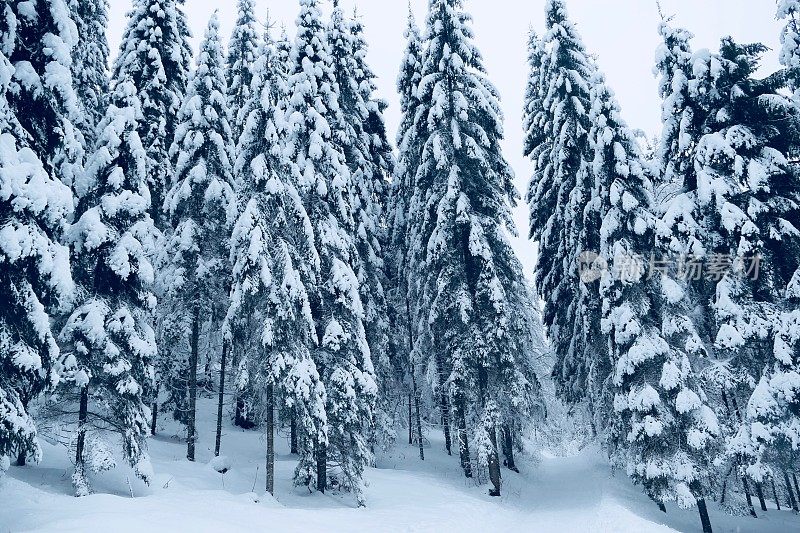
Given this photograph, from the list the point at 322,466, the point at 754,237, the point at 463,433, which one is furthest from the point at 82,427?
the point at 754,237

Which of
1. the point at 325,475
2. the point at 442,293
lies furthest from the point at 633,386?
the point at 325,475

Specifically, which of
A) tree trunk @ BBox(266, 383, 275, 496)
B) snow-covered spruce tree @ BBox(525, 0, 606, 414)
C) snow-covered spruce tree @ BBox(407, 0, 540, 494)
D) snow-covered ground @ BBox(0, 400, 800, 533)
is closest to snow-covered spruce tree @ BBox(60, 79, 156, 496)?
snow-covered ground @ BBox(0, 400, 800, 533)

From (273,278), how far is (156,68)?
413 inches

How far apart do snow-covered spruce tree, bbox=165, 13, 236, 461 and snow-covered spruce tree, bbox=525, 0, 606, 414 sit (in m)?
13.7

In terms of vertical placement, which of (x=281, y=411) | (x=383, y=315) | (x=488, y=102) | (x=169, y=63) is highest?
(x=169, y=63)

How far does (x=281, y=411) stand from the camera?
15.4 meters

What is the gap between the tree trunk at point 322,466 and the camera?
53.5 ft

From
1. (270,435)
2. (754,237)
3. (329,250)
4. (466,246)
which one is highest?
(466,246)

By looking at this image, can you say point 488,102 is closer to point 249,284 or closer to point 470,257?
point 470,257

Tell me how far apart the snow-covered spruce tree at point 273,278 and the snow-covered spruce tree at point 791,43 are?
51.9ft

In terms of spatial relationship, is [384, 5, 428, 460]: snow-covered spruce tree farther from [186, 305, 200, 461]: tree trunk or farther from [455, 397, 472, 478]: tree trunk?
[186, 305, 200, 461]: tree trunk

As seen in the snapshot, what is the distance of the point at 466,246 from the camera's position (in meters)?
20.2

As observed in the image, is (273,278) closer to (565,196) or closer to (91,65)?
(565,196)

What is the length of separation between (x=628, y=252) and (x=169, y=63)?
63.9ft
